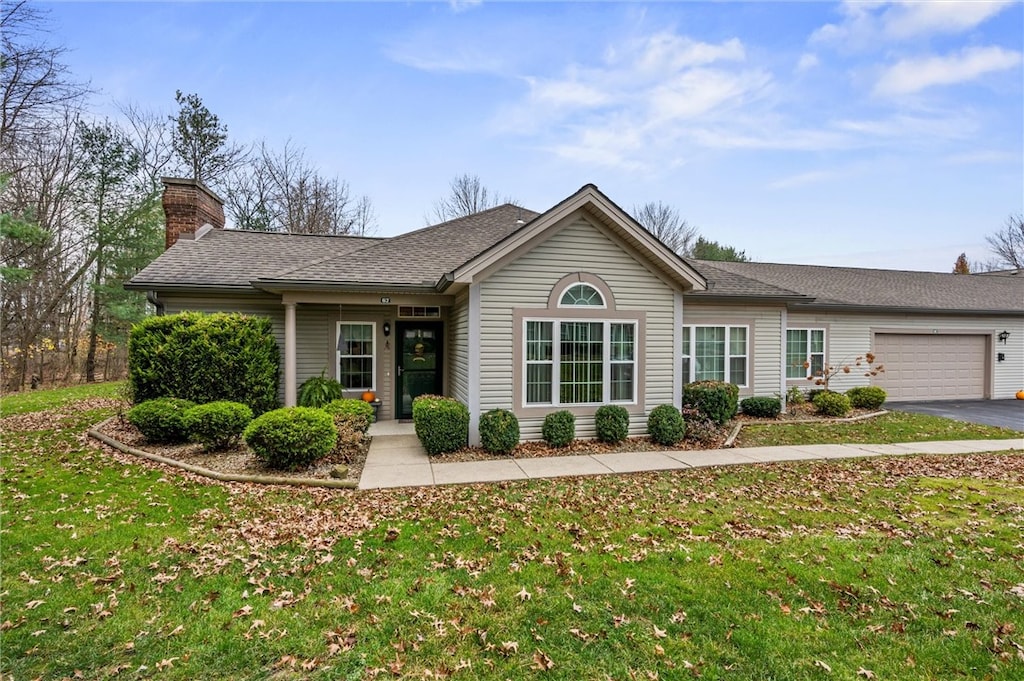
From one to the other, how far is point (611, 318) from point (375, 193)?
2274 cm

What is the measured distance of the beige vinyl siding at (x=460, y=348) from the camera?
346 inches

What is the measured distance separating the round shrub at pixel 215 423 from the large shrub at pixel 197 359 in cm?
106

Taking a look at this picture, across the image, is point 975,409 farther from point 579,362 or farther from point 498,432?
point 498,432

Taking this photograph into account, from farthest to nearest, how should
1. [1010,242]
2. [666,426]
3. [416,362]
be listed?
1. [1010,242]
2. [416,362]
3. [666,426]

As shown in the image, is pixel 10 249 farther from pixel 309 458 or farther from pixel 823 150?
pixel 823 150

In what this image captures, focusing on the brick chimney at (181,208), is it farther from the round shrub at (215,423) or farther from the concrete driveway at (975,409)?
the concrete driveway at (975,409)

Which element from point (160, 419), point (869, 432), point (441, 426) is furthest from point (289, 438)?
point (869, 432)

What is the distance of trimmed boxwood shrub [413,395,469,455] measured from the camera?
26.2 feet

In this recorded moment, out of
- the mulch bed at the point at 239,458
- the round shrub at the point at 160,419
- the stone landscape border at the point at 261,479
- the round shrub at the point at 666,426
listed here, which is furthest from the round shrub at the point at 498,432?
the round shrub at the point at 160,419

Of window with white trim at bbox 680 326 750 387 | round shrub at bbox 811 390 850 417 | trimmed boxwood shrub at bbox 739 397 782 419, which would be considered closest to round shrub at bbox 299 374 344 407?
window with white trim at bbox 680 326 750 387

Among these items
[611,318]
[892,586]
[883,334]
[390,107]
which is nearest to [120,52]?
[390,107]

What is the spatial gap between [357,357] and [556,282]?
5270 millimetres

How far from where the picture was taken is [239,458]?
7.43m

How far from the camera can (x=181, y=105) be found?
2133 cm
